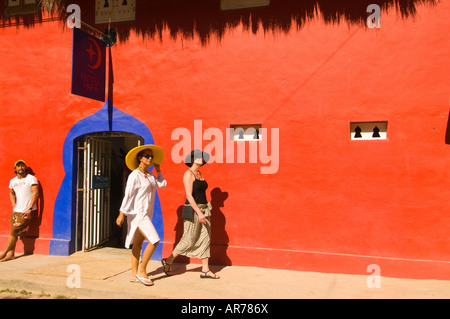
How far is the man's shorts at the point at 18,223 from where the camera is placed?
6887mm

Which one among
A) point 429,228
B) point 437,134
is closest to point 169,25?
point 437,134

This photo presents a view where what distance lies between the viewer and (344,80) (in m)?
6.03

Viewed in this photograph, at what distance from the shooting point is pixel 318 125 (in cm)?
611

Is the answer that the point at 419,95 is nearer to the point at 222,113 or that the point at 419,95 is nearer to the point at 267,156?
the point at 267,156

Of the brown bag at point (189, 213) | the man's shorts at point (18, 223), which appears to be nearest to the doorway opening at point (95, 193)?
the man's shorts at point (18, 223)

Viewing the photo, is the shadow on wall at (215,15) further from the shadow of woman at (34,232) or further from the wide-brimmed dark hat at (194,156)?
the shadow of woman at (34,232)

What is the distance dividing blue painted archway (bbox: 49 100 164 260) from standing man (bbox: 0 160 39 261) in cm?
39

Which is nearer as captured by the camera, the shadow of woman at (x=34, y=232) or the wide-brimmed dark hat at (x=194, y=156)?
the wide-brimmed dark hat at (x=194, y=156)

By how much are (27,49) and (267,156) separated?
4.69m

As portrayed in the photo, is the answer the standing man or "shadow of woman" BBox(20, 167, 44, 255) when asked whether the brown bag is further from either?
"shadow of woman" BBox(20, 167, 44, 255)

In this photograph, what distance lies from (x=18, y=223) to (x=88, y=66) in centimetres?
284

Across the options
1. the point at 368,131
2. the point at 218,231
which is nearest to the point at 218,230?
the point at 218,231

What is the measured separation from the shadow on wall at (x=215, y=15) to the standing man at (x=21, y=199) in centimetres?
269

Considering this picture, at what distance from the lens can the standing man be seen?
272 inches
